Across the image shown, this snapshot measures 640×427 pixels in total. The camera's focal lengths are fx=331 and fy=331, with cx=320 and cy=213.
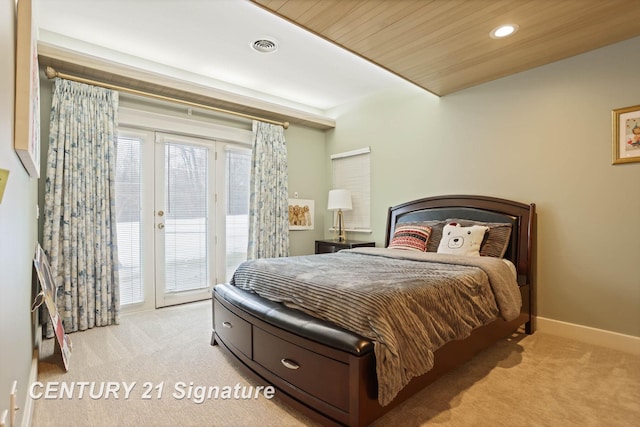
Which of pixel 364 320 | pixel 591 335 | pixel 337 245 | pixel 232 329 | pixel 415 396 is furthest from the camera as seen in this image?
pixel 337 245

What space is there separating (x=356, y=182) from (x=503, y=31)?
2.54 meters

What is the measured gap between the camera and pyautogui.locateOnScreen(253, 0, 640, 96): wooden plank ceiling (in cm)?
208

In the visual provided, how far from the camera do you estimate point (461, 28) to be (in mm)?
2334

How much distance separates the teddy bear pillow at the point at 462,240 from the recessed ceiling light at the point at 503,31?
5.13ft

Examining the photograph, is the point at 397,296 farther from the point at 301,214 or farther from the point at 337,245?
the point at 301,214

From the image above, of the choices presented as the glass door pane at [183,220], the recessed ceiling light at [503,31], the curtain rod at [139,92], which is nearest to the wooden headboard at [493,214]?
the recessed ceiling light at [503,31]

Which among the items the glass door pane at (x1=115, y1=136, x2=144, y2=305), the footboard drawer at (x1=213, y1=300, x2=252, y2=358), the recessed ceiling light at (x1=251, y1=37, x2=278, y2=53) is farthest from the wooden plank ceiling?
the glass door pane at (x1=115, y1=136, x2=144, y2=305)

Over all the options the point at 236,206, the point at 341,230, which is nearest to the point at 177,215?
the point at 236,206

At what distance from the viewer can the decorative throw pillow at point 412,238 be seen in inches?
131

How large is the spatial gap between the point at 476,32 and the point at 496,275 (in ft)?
5.75

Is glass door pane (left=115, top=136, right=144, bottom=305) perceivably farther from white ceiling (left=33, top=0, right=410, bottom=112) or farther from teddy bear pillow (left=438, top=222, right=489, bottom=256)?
teddy bear pillow (left=438, top=222, right=489, bottom=256)

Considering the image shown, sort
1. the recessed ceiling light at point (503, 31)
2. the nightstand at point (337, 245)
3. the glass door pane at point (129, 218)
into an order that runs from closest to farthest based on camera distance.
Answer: the recessed ceiling light at point (503, 31) → the glass door pane at point (129, 218) → the nightstand at point (337, 245)

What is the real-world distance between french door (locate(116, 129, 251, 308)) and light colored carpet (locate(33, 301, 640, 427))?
867 mm

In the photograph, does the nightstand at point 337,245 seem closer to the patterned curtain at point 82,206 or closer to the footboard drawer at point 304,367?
the footboard drawer at point 304,367
